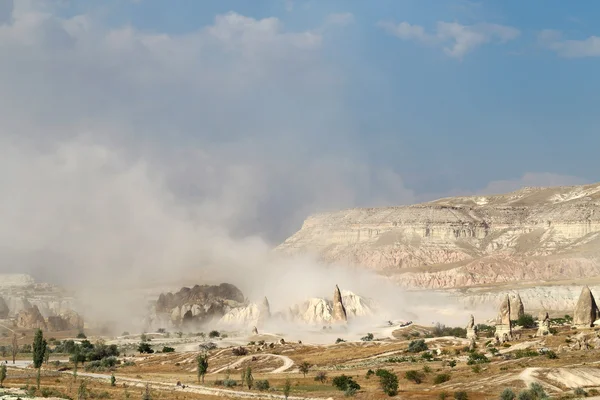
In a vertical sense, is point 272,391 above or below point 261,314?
below

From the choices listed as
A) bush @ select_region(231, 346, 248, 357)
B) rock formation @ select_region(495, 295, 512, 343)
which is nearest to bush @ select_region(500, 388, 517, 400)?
rock formation @ select_region(495, 295, 512, 343)

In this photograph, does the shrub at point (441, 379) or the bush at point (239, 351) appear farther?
the bush at point (239, 351)

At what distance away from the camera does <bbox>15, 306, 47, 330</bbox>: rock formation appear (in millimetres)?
189375

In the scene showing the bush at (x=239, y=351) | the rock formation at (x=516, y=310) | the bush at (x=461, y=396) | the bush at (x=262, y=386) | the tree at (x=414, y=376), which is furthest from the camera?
the rock formation at (x=516, y=310)

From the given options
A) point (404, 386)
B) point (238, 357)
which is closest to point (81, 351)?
point (238, 357)

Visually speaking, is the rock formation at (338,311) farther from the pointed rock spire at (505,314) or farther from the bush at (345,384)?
the bush at (345,384)

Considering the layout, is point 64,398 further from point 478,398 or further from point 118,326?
point 118,326

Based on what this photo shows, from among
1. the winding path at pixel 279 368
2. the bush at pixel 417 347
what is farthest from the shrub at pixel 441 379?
the bush at pixel 417 347

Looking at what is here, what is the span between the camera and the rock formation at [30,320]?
189m

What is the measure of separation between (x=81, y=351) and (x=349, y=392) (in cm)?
6841

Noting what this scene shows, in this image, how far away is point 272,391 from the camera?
84.1 m

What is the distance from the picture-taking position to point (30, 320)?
19088cm

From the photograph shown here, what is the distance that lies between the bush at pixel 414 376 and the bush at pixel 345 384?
5.28 metres

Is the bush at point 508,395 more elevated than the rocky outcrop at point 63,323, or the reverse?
the rocky outcrop at point 63,323
